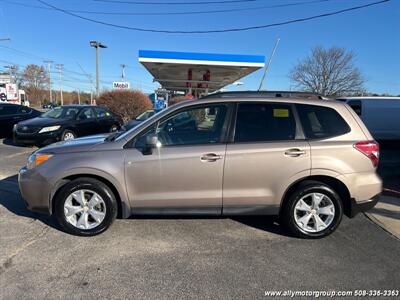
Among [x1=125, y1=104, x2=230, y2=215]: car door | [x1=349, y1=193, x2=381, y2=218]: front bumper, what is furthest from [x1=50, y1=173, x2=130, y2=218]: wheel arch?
[x1=349, y1=193, x2=381, y2=218]: front bumper

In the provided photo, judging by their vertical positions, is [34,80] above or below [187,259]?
above

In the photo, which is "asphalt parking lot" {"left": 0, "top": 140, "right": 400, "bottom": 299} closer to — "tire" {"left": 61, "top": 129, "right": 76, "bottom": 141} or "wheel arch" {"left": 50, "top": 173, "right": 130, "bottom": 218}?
"wheel arch" {"left": 50, "top": 173, "right": 130, "bottom": 218}

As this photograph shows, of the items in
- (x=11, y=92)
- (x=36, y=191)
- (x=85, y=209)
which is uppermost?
(x=11, y=92)

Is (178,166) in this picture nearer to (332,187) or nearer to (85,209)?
(85,209)

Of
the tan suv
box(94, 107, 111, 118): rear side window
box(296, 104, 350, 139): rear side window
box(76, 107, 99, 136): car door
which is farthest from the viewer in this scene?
box(94, 107, 111, 118): rear side window

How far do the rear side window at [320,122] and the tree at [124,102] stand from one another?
18.8 metres

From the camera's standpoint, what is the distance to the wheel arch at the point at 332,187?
14.0ft

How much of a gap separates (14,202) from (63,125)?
6558mm

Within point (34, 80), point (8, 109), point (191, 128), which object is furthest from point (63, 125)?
point (34, 80)

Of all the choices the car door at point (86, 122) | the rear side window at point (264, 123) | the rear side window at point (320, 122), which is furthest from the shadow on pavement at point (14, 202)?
the car door at point (86, 122)

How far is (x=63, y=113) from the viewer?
41.4 feet

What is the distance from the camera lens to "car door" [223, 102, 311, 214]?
164 inches

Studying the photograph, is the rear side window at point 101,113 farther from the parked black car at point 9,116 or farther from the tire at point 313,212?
the tire at point 313,212

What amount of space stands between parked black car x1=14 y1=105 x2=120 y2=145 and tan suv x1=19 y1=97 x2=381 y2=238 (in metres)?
7.64
